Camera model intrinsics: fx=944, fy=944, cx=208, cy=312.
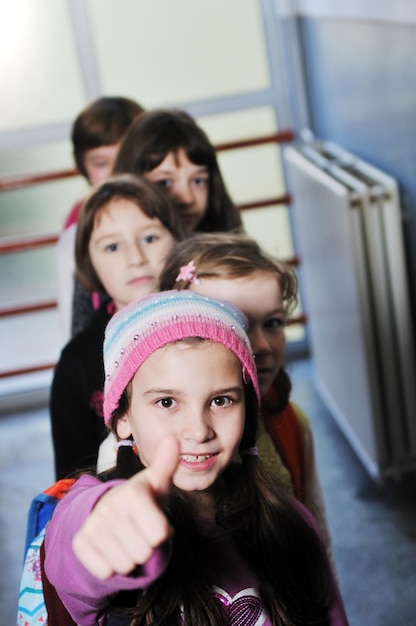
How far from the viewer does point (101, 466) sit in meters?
1.30

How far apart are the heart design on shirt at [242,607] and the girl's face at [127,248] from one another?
2.49ft

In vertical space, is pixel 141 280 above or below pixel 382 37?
below

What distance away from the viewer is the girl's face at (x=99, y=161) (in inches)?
104

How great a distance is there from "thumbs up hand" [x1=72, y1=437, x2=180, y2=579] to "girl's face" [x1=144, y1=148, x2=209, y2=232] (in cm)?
144

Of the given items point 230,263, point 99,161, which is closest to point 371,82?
point 99,161

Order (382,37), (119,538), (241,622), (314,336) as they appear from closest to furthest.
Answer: (119,538) < (241,622) < (382,37) < (314,336)

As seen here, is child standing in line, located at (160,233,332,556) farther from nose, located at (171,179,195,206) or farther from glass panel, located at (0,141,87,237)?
glass panel, located at (0,141,87,237)

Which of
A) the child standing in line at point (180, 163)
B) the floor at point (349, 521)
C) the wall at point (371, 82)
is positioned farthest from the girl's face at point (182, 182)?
the wall at point (371, 82)

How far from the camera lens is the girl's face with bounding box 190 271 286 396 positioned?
1485 millimetres

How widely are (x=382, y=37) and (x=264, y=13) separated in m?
1.49

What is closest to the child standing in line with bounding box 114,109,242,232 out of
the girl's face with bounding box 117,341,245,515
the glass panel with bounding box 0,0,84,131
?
the girl's face with bounding box 117,341,245,515

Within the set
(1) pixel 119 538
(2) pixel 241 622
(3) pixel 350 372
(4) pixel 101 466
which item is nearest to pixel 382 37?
(3) pixel 350 372

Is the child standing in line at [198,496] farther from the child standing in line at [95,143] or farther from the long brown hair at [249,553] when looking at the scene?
the child standing in line at [95,143]

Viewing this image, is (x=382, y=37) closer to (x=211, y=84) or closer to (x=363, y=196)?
(x=363, y=196)
